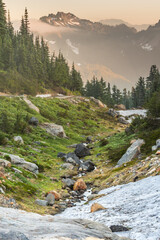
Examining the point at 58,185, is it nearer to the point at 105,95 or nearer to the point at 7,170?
the point at 7,170

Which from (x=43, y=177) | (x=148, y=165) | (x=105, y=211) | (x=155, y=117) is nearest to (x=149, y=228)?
(x=105, y=211)

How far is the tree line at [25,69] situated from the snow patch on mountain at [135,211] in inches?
1842

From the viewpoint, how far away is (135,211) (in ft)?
27.0

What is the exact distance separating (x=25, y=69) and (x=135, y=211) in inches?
2782

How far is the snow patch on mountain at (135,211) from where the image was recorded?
21.6 ft

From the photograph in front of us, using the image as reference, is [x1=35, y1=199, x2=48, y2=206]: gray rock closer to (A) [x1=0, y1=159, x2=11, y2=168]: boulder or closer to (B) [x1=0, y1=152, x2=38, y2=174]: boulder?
(A) [x1=0, y1=159, x2=11, y2=168]: boulder

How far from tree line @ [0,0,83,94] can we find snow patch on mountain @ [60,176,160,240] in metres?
46.8

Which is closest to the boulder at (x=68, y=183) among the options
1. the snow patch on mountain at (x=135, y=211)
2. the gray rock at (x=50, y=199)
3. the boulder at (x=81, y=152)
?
the gray rock at (x=50, y=199)

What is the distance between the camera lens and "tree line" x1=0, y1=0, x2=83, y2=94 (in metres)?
57.3

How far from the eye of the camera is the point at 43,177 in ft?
55.3

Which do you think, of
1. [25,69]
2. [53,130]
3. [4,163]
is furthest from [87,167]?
[25,69]

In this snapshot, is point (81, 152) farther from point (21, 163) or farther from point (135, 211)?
point (135, 211)

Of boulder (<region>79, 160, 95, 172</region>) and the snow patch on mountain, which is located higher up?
the snow patch on mountain

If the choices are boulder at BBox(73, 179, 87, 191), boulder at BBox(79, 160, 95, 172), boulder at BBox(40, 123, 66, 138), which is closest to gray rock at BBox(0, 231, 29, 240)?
boulder at BBox(73, 179, 87, 191)
